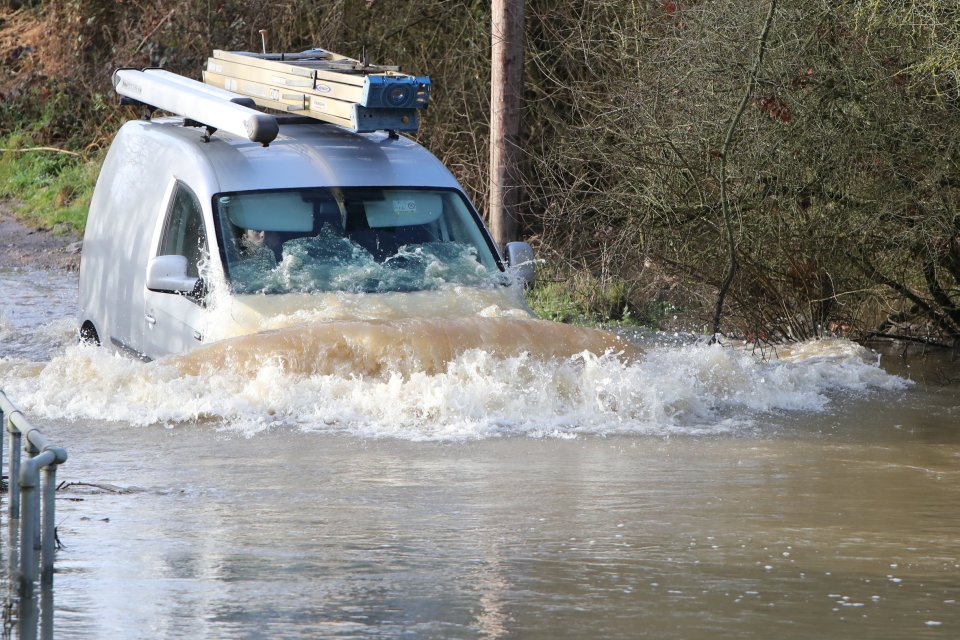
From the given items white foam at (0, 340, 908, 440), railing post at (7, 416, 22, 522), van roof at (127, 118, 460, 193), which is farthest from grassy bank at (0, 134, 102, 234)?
railing post at (7, 416, 22, 522)

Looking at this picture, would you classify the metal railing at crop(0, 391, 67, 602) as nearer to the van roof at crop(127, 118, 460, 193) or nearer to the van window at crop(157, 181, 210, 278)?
the van window at crop(157, 181, 210, 278)

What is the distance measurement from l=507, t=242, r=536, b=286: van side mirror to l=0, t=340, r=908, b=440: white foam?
0.73 meters

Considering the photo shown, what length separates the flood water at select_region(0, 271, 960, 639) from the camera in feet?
16.1

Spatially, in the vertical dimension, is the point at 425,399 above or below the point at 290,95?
below

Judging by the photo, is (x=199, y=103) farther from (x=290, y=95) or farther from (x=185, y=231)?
(x=185, y=231)

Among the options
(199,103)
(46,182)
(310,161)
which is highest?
(199,103)

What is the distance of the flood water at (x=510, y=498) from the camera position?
490 cm

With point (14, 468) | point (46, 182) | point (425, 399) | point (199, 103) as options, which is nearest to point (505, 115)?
point (199, 103)

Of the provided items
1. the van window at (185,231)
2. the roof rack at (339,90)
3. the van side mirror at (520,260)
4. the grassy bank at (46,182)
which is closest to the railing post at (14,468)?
the van window at (185,231)

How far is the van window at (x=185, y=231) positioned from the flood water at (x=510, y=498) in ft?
2.44

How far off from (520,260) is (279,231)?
1489mm

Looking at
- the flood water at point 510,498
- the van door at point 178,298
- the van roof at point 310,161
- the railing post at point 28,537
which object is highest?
the van roof at point 310,161

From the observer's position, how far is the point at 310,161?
333 inches

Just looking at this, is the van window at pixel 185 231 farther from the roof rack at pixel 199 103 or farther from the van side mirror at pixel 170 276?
the roof rack at pixel 199 103
